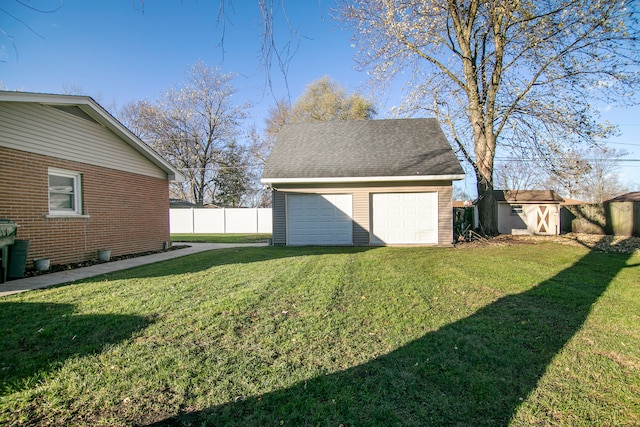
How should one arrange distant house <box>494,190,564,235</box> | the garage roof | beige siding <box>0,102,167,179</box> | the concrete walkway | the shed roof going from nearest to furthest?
the concrete walkway < beige siding <box>0,102,167,179</box> < the garage roof < distant house <box>494,190,564,235</box> < the shed roof

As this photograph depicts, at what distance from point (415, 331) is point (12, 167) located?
8324 millimetres

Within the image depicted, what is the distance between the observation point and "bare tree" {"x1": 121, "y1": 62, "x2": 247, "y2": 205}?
86.4ft

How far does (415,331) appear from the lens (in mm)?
3521

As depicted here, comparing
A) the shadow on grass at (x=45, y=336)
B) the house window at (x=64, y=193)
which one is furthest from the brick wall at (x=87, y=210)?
the shadow on grass at (x=45, y=336)

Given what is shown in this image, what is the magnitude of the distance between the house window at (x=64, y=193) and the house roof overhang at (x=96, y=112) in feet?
5.36

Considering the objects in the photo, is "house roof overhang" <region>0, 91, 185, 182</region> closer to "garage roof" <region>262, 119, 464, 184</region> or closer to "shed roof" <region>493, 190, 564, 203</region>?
"garage roof" <region>262, 119, 464, 184</region>

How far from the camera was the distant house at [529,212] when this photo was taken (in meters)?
20.3

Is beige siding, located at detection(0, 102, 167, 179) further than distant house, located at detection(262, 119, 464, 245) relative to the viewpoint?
No

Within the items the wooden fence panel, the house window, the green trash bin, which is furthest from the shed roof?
the green trash bin

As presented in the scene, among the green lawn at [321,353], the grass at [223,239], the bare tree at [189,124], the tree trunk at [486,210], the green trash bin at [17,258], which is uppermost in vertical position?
the bare tree at [189,124]

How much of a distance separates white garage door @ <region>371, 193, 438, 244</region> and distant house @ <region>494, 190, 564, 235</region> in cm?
1201

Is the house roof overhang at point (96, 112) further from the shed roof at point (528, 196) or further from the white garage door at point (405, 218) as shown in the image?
the shed roof at point (528, 196)

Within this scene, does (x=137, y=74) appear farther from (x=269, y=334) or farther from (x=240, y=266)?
(x=269, y=334)

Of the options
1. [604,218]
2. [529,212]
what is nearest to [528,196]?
[529,212]
